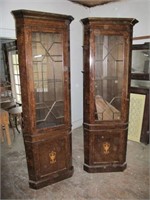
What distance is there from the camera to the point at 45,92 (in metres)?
2.24

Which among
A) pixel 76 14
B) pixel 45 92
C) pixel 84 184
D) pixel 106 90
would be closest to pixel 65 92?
pixel 45 92

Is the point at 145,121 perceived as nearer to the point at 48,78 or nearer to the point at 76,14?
the point at 48,78

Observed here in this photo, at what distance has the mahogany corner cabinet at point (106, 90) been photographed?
7.24 feet

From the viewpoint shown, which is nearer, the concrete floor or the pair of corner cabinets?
the pair of corner cabinets

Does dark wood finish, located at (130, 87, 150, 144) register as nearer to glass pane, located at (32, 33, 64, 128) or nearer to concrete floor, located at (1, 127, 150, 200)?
concrete floor, located at (1, 127, 150, 200)

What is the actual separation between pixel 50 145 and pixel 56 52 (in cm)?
109

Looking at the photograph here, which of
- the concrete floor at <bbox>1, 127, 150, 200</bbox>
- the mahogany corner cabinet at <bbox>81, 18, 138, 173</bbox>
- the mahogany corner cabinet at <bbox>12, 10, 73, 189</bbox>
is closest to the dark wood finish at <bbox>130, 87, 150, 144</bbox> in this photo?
the concrete floor at <bbox>1, 127, 150, 200</bbox>

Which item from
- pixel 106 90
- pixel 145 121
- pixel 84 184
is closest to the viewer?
pixel 84 184

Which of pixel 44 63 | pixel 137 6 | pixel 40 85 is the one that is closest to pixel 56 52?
pixel 44 63

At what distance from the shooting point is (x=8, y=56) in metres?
5.04

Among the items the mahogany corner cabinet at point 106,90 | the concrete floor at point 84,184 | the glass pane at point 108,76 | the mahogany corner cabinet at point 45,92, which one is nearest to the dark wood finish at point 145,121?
the concrete floor at point 84,184

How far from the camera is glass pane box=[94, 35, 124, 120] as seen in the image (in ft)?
7.58

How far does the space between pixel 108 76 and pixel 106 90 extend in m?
0.18

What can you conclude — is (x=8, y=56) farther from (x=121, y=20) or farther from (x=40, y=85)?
(x=121, y=20)
